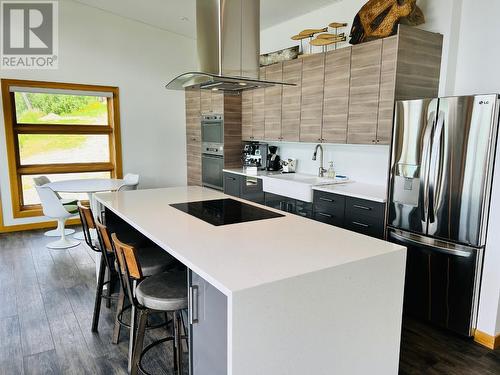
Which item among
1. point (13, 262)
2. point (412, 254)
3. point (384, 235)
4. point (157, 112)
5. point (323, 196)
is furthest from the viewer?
point (157, 112)

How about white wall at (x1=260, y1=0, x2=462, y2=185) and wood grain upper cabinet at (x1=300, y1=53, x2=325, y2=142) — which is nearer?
white wall at (x1=260, y1=0, x2=462, y2=185)

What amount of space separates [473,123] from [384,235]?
1145 mm

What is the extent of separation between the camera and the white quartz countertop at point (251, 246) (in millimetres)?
1487

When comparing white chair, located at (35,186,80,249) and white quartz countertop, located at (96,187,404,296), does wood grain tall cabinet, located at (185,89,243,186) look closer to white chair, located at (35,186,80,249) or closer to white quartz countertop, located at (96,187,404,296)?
white chair, located at (35,186,80,249)

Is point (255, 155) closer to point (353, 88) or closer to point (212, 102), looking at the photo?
point (212, 102)

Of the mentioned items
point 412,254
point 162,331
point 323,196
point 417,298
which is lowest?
point 162,331

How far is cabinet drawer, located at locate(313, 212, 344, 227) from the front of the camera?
3.58 m

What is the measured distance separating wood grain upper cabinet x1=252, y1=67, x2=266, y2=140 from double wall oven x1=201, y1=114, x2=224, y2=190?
0.52 m

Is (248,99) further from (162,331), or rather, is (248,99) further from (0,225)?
(0,225)

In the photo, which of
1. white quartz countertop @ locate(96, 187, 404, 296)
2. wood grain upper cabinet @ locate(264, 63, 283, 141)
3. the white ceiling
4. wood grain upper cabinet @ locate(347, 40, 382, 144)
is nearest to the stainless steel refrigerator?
wood grain upper cabinet @ locate(347, 40, 382, 144)

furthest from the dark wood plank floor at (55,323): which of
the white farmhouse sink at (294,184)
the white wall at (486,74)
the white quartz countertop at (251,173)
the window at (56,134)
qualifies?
the white wall at (486,74)

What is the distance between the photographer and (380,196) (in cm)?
324

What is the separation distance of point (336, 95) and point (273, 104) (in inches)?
45.0

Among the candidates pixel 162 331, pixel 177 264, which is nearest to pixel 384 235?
pixel 177 264
